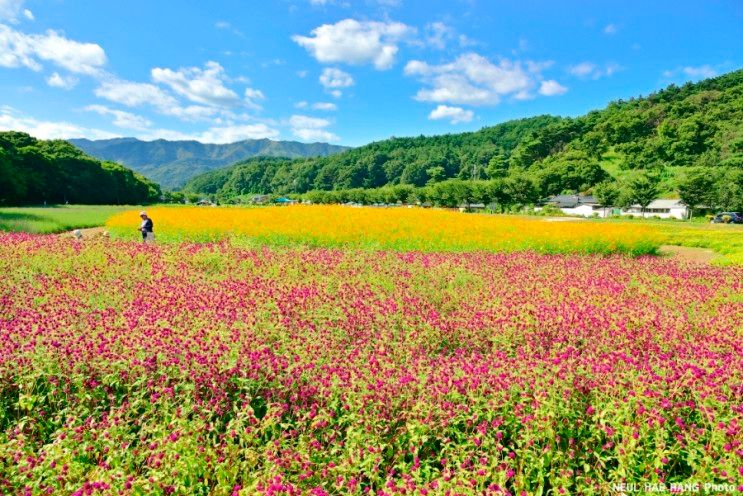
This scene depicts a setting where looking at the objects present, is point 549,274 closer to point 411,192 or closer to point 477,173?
point 411,192

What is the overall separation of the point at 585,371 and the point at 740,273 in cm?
923

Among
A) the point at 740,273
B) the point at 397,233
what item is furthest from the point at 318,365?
the point at 397,233

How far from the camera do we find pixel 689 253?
767 inches

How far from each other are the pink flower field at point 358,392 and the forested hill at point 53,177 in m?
61.3

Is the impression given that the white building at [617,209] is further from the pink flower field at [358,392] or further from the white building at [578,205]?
the pink flower field at [358,392]

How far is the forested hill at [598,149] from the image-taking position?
106 metres

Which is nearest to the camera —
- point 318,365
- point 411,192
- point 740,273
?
point 318,365

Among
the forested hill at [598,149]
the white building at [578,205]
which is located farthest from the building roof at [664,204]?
the forested hill at [598,149]

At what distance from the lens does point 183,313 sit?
5.62m

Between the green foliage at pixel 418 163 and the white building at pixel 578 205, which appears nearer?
the white building at pixel 578 205

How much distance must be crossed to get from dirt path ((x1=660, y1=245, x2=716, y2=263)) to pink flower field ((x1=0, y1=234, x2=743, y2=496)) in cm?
1248

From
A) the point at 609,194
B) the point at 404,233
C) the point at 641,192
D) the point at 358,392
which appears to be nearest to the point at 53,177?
the point at 404,233

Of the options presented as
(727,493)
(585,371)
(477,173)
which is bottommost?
(727,493)

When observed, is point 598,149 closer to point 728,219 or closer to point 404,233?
point 728,219
